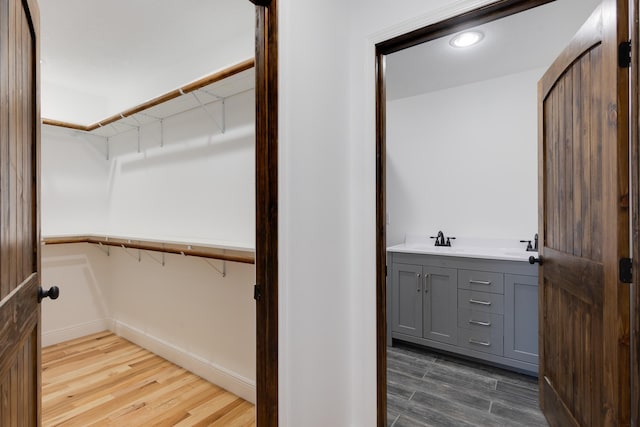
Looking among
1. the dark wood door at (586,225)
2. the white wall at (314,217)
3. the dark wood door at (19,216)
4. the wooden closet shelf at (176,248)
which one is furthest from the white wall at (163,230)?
the dark wood door at (586,225)

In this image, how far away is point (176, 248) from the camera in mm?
2123

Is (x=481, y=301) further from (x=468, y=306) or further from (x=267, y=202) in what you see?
(x=267, y=202)

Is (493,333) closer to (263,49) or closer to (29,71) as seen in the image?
(263,49)

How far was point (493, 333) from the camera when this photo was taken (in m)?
2.43

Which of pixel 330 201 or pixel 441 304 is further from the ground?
pixel 330 201

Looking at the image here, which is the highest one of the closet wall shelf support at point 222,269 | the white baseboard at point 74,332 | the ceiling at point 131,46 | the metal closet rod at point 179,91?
the ceiling at point 131,46

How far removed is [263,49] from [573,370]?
1952mm

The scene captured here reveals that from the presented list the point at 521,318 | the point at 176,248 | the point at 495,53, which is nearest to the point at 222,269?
the point at 176,248

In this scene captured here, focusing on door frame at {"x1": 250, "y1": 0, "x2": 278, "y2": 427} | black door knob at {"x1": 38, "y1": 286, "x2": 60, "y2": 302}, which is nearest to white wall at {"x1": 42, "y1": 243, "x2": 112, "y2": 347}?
black door knob at {"x1": 38, "y1": 286, "x2": 60, "y2": 302}

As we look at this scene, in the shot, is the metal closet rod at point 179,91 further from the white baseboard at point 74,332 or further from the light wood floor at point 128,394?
the light wood floor at point 128,394

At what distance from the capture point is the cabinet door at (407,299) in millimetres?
2768

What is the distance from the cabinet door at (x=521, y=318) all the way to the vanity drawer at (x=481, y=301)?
0.05m

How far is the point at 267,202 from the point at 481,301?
2.08m

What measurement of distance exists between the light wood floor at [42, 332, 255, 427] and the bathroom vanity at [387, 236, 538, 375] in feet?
5.10
